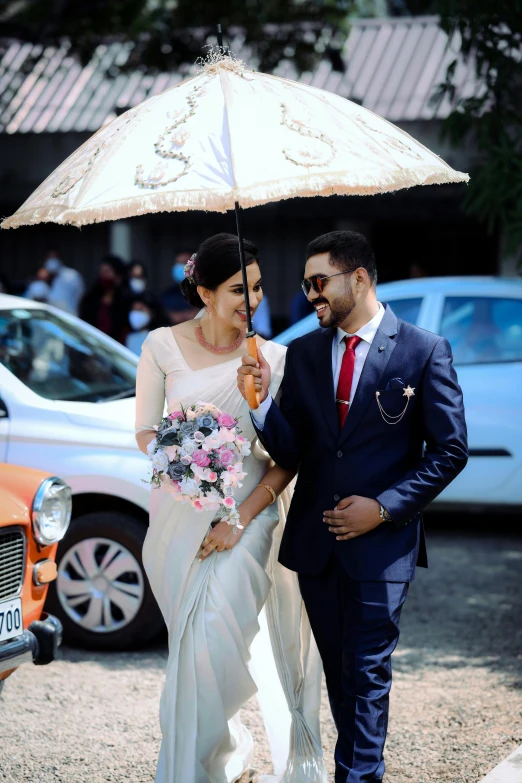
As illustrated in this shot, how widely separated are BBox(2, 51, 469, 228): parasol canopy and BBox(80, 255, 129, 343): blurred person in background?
22.4 feet

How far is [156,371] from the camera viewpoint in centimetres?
395

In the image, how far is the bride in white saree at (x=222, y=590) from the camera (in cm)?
365

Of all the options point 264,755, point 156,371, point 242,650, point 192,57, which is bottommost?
point 264,755

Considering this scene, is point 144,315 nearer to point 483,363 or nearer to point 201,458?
point 483,363

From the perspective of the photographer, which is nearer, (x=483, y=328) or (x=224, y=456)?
(x=224, y=456)

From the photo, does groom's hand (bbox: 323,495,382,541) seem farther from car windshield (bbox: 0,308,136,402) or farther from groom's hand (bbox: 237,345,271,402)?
car windshield (bbox: 0,308,136,402)

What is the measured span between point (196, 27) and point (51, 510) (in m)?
10.4

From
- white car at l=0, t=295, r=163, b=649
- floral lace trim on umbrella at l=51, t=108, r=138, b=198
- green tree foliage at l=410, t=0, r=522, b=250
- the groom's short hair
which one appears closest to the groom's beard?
the groom's short hair

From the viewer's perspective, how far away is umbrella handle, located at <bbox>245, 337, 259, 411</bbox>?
11.8 feet

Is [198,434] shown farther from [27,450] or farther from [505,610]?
[505,610]

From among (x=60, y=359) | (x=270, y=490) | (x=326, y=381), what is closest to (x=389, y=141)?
(x=326, y=381)

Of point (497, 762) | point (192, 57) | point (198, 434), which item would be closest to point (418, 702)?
point (497, 762)

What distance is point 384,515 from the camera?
3529 millimetres

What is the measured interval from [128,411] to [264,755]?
213 cm
